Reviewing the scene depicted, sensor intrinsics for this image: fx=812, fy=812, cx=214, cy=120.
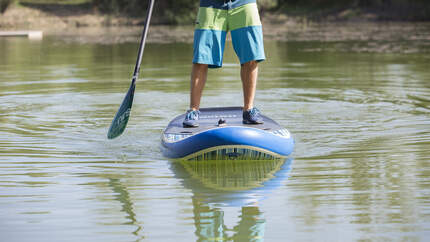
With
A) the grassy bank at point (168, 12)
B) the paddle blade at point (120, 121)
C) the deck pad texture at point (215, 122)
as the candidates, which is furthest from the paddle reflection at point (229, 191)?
the grassy bank at point (168, 12)

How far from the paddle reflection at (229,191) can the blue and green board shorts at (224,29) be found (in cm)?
85

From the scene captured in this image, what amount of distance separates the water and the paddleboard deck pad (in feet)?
0.33


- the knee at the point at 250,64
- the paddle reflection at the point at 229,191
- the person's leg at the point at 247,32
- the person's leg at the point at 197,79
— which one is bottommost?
the paddle reflection at the point at 229,191

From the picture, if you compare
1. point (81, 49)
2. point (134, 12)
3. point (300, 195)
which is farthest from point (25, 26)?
point (300, 195)

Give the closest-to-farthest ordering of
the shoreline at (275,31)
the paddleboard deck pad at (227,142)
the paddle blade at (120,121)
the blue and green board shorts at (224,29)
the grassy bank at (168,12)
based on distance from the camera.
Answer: the paddleboard deck pad at (227,142) < the blue and green board shorts at (224,29) < the paddle blade at (120,121) < the shoreline at (275,31) < the grassy bank at (168,12)

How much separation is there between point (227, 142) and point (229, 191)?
2.69ft

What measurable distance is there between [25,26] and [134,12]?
7032 mm

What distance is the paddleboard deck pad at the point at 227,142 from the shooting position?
6.11 metres

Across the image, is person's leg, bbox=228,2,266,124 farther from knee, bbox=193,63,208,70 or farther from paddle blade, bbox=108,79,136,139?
paddle blade, bbox=108,79,136,139

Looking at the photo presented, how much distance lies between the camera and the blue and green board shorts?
21.2 feet

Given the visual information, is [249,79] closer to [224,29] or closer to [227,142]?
[224,29]

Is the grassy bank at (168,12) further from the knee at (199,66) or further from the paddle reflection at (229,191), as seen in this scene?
the paddle reflection at (229,191)

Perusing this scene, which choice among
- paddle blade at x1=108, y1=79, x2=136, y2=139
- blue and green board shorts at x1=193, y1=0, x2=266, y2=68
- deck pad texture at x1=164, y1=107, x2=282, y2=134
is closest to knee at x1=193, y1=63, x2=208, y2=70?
blue and green board shorts at x1=193, y1=0, x2=266, y2=68

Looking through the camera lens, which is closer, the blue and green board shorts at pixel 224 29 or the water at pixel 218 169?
the water at pixel 218 169
